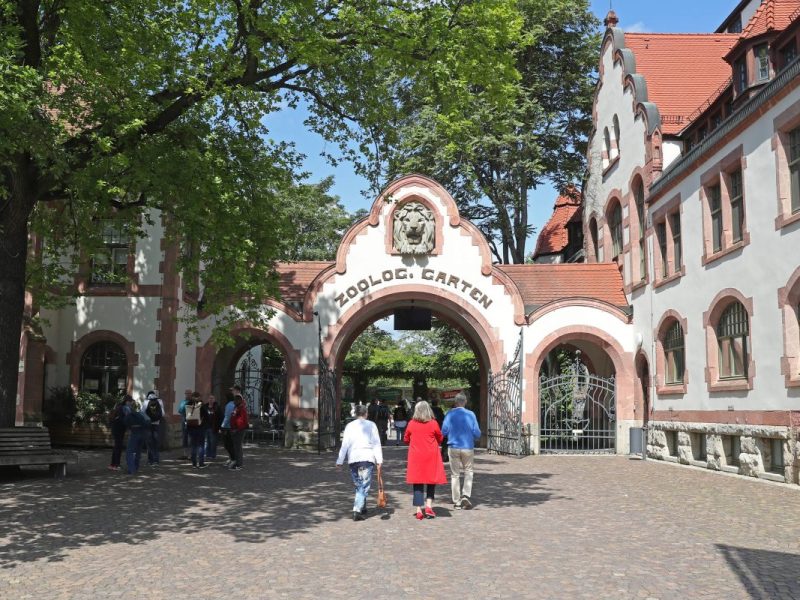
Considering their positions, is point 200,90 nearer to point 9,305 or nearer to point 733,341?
point 9,305

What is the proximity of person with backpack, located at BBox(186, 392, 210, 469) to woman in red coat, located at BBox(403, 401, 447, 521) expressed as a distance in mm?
7384

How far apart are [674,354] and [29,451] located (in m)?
15.3

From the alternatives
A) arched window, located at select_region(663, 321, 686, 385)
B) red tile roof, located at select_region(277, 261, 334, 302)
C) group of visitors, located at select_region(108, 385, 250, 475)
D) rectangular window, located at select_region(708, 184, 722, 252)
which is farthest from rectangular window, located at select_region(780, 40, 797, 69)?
red tile roof, located at select_region(277, 261, 334, 302)

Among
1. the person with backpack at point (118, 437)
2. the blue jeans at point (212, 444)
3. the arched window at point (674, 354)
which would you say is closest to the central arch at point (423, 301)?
the arched window at point (674, 354)

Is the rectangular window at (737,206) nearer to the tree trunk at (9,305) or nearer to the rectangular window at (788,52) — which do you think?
the rectangular window at (788,52)

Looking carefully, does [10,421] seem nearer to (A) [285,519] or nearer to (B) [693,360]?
(A) [285,519]

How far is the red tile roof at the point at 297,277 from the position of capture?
2548cm

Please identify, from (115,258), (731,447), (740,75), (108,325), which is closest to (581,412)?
(731,447)

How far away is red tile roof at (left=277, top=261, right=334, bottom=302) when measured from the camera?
83.6 ft

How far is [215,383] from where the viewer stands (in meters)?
28.1

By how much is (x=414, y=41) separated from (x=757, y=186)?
7.48 meters

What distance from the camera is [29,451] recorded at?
14.6 m

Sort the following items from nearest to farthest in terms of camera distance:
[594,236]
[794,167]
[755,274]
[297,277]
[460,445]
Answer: [460,445] < [794,167] < [755,274] < [297,277] < [594,236]

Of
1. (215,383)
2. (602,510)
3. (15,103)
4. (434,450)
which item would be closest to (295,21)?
(15,103)
